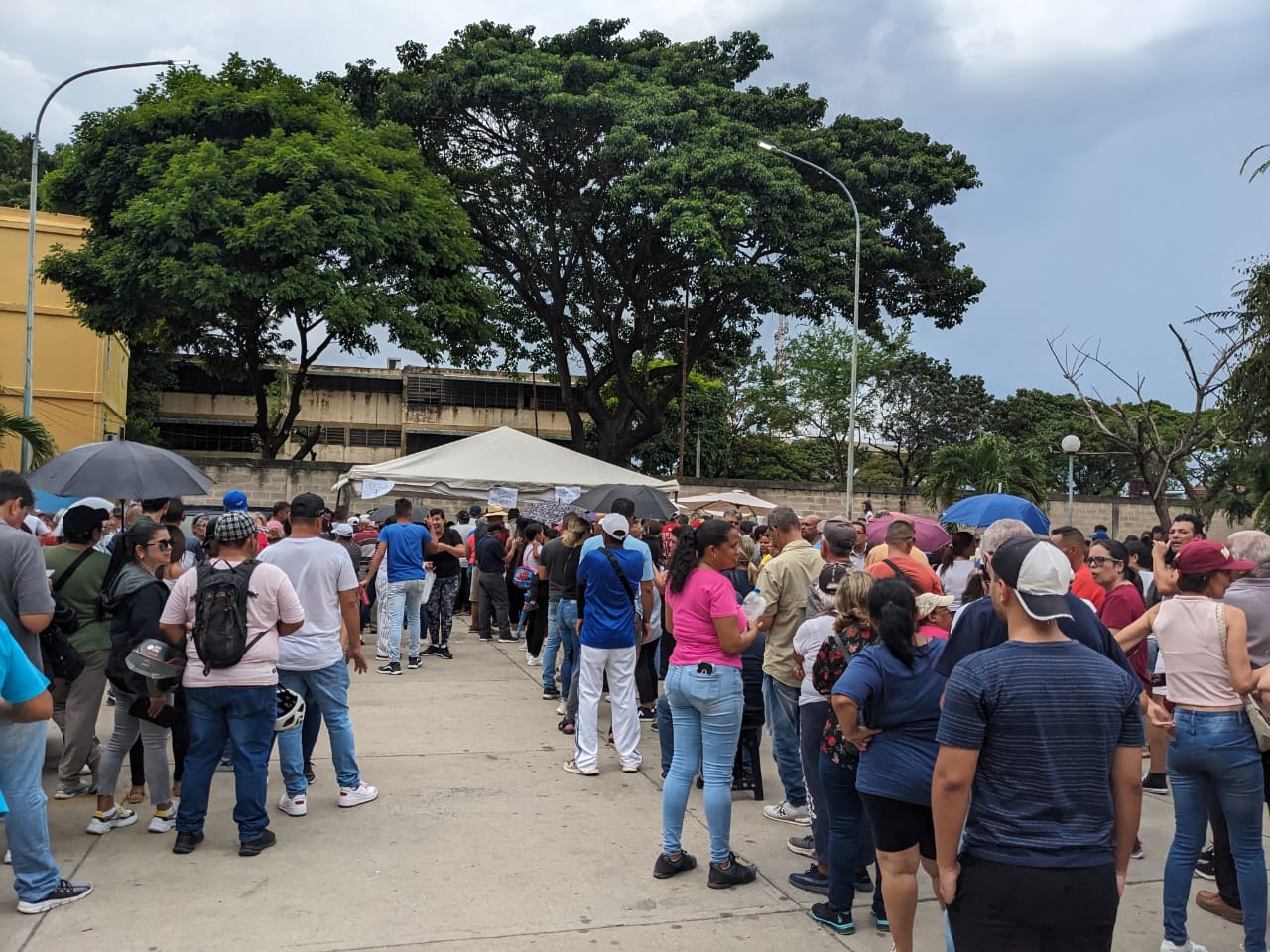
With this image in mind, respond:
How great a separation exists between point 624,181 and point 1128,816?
22548 millimetres

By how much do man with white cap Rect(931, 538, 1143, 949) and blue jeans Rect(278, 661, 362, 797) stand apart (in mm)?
4268

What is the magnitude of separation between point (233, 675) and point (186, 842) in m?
0.94

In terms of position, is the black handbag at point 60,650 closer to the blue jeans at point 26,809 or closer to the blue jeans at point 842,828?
the blue jeans at point 26,809

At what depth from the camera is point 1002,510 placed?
9008 mm

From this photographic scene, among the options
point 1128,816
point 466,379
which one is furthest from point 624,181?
point 466,379

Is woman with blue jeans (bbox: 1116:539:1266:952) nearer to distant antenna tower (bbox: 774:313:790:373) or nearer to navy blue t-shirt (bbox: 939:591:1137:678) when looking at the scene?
navy blue t-shirt (bbox: 939:591:1137:678)

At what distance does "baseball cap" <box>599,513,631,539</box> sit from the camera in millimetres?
6922

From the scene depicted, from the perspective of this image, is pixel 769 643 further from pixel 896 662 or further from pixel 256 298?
pixel 256 298

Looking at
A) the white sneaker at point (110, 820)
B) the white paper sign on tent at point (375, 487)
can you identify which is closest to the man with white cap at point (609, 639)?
the white sneaker at point (110, 820)

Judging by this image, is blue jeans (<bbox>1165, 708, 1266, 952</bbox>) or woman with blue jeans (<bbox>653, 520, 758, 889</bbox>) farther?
woman with blue jeans (<bbox>653, 520, 758, 889</bbox>)

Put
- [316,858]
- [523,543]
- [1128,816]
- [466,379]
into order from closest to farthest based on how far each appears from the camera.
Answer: [1128,816], [316,858], [523,543], [466,379]

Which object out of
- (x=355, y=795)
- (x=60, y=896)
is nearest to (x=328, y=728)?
(x=355, y=795)

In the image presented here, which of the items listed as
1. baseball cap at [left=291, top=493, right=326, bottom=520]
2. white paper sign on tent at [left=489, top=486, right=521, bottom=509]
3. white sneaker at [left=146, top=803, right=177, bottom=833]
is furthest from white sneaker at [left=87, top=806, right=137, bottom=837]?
white paper sign on tent at [left=489, top=486, right=521, bottom=509]

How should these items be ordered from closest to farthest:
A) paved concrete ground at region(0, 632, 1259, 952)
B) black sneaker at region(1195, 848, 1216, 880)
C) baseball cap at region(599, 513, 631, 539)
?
paved concrete ground at region(0, 632, 1259, 952)
black sneaker at region(1195, 848, 1216, 880)
baseball cap at region(599, 513, 631, 539)
